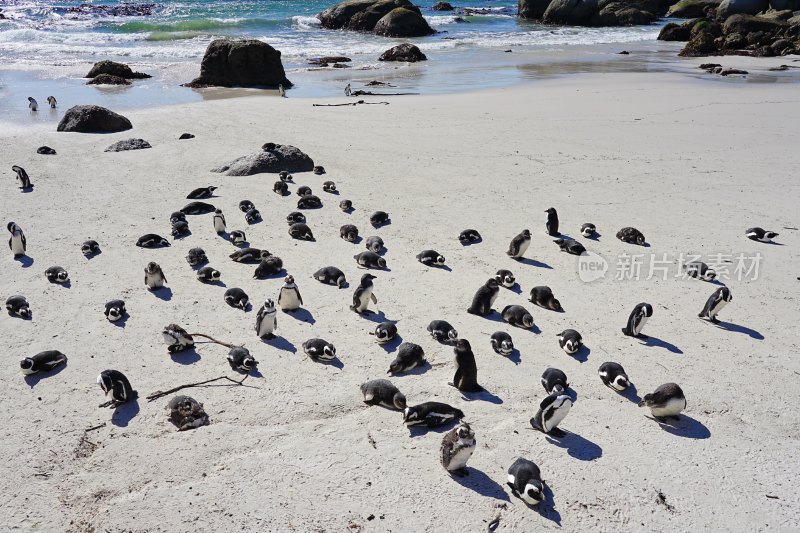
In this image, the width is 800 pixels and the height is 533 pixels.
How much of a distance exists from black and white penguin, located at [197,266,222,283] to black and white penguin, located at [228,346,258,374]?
1.97 m

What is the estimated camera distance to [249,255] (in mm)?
8359

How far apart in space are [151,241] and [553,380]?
586cm

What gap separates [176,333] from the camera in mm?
6074

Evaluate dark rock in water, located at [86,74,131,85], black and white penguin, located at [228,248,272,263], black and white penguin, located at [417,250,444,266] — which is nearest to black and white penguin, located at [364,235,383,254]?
black and white penguin, located at [417,250,444,266]

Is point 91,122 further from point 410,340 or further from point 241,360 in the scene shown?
point 410,340

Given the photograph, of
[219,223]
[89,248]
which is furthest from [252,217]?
[89,248]

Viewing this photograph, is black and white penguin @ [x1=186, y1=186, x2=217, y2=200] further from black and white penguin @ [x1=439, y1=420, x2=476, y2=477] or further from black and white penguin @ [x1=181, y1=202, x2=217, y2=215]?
black and white penguin @ [x1=439, y1=420, x2=476, y2=477]

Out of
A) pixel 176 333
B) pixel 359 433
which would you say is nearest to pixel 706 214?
pixel 359 433

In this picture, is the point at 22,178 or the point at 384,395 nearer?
the point at 384,395

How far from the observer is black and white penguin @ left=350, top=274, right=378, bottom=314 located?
6.93m

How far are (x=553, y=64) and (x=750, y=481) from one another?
25.5 m

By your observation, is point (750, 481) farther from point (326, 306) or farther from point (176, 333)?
point (176, 333)

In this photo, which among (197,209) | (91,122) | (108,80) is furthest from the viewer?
(108,80)

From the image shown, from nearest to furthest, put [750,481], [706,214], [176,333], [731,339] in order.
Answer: [750,481], [176,333], [731,339], [706,214]
